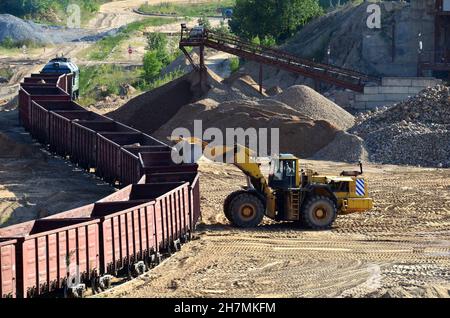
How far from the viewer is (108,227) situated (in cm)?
2364

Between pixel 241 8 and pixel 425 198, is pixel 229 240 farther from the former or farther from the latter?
pixel 241 8

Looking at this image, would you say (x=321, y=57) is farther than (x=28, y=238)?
Yes

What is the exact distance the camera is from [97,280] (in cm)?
2347

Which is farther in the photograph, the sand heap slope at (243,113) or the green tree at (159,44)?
the green tree at (159,44)

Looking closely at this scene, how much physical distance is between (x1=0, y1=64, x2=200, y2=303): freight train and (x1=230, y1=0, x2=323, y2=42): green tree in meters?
33.2

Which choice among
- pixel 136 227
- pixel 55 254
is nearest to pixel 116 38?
pixel 136 227

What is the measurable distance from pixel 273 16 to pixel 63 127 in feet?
111

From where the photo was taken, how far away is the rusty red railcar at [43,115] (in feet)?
147

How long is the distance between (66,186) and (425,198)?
12225 mm

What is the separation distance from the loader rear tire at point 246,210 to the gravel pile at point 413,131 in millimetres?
15366

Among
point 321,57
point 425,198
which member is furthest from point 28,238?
point 321,57

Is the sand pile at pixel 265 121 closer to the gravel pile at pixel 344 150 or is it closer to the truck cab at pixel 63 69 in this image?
the gravel pile at pixel 344 150

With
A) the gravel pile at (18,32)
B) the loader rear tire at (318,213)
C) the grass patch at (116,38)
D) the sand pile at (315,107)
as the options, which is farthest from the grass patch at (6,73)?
the loader rear tire at (318,213)

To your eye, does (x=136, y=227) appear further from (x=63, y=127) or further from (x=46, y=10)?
(x=46, y=10)
